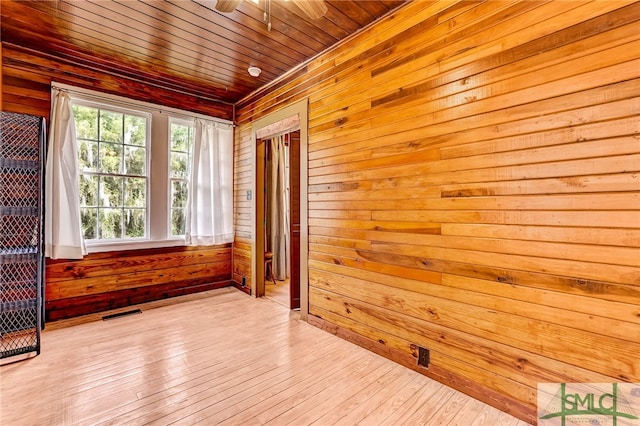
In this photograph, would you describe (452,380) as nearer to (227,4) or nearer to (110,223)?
(227,4)

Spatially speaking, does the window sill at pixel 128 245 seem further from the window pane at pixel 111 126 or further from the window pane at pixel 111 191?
the window pane at pixel 111 126

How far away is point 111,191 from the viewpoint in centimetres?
365

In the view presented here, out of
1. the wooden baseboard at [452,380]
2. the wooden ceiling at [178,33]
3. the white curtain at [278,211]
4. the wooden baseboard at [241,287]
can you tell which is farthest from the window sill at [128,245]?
the wooden baseboard at [452,380]

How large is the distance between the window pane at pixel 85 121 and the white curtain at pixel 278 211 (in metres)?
2.58

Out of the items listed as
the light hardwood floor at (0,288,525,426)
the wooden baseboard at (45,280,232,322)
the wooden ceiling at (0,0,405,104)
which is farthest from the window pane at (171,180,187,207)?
the light hardwood floor at (0,288,525,426)

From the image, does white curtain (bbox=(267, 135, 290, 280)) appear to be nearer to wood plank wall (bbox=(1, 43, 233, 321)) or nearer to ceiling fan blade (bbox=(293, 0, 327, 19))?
wood plank wall (bbox=(1, 43, 233, 321))

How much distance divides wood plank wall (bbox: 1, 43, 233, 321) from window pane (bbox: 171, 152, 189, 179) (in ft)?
2.34

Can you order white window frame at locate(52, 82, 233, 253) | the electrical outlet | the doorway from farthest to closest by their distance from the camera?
the doorway < white window frame at locate(52, 82, 233, 253) < the electrical outlet

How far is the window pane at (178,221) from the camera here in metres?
4.16

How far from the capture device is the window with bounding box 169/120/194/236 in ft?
13.6

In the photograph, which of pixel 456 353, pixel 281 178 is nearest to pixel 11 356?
pixel 456 353

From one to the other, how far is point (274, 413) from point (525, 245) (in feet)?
6.10

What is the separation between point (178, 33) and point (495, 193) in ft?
10.3

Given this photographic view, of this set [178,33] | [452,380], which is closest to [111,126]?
[178,33]
